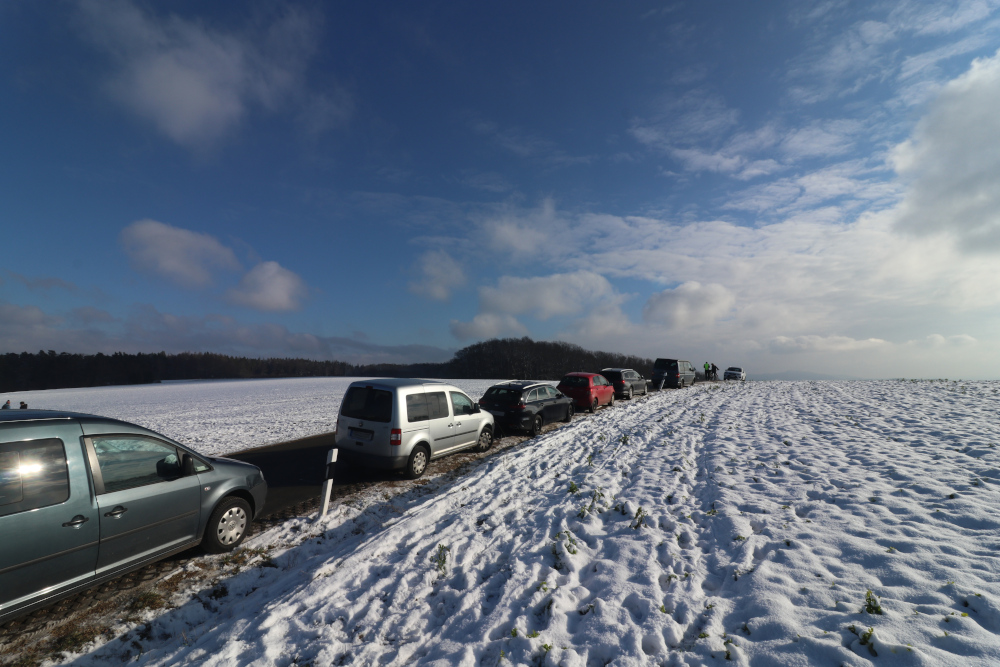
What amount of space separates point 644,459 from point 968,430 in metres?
7.62

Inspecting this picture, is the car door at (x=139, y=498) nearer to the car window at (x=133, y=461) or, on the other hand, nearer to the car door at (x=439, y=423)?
the car window at (x=133, y=461)

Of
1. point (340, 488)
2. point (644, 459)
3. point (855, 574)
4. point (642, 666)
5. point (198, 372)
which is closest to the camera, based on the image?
point (642, 666)

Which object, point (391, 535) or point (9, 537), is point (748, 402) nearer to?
point (391, 535)

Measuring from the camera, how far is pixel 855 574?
3686mm

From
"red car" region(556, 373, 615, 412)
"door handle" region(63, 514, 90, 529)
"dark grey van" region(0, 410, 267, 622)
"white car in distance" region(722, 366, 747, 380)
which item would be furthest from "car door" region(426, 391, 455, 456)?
"white car in distance" region(722, 366, 747, 380)

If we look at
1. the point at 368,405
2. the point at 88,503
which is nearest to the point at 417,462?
the point at 368,405

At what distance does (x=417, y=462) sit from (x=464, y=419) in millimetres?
1711

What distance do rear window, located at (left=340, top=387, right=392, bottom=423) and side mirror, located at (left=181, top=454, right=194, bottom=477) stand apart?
328 cm

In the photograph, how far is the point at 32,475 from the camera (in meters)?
3.45

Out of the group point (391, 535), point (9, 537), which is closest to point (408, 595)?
point (391, 535)

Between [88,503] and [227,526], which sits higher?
[88,503]

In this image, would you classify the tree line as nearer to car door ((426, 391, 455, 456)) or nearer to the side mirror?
car door ((426, 391, 455, 456))

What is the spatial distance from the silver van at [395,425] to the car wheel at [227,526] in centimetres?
249

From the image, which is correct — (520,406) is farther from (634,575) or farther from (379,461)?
(634,575)
